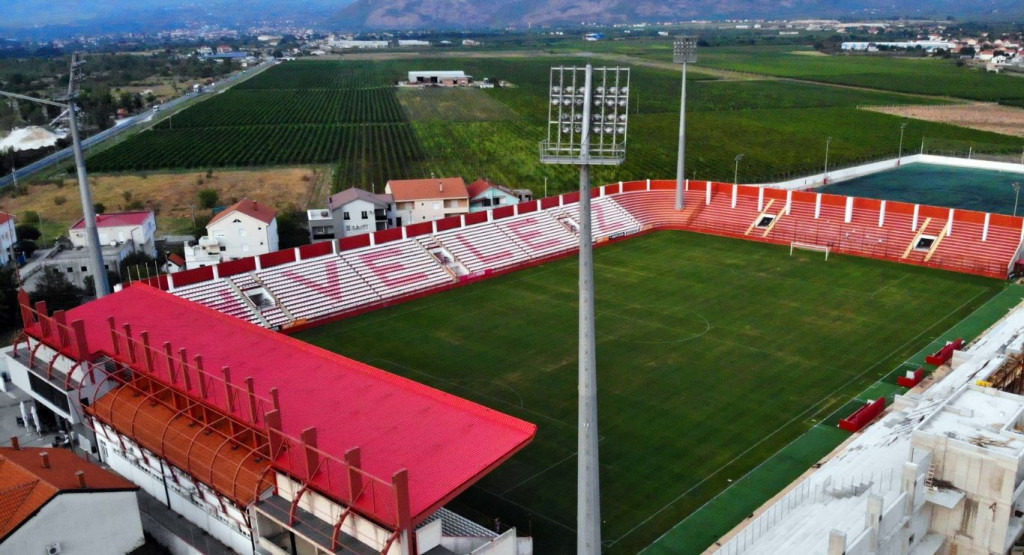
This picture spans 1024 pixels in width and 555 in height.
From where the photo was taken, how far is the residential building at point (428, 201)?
178 feet

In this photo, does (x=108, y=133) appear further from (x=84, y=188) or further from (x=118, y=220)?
(x=84, y=188)

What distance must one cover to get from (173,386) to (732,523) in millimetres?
15668

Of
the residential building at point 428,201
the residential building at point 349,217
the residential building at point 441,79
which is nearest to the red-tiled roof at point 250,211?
the residential building at point 349,217

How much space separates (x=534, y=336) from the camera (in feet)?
119

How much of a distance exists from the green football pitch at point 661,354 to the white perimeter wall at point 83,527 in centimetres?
841

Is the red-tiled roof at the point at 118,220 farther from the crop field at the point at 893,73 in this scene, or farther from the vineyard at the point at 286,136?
the crop field at the point at 893,73

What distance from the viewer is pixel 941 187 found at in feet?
217

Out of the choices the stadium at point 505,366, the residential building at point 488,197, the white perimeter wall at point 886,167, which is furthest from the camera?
the white perimeter wall at point 886,167

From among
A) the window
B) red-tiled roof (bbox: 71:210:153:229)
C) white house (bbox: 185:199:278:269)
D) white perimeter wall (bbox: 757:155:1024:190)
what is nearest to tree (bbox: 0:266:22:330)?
red-tiled roof (bbox: 71:210:153:229)

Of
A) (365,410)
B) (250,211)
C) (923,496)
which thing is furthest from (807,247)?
(365,410)

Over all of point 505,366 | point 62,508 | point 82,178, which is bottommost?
point 505,366

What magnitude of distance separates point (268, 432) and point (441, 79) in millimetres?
146965

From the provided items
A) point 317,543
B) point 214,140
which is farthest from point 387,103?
point 317,543

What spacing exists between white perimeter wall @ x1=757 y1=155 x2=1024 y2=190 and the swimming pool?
0.76 m
